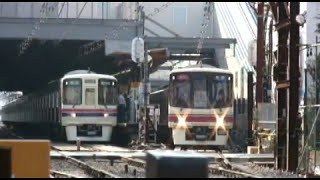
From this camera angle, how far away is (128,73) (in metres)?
36.3

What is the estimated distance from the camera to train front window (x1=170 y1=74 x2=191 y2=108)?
2636 cm

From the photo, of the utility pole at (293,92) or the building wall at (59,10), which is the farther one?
the building wall at (59,10)

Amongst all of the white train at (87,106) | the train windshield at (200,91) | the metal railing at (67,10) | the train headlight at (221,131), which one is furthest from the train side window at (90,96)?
the metal railing at (67,10)

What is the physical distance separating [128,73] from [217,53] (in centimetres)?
1728

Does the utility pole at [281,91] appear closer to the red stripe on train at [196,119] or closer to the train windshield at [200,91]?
the red stripe on train at [196,119]

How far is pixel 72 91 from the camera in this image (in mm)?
31875

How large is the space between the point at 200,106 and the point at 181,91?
3.13 ft

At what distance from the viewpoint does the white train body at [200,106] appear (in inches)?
1030

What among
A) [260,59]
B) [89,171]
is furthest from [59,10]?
[89,171]

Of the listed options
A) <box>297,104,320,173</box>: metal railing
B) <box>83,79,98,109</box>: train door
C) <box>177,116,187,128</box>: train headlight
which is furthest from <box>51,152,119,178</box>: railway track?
<box>83,79,98,109</box>: train door

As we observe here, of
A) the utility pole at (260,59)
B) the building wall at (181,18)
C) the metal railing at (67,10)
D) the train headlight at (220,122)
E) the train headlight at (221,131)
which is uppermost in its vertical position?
the building wall at (181,18)

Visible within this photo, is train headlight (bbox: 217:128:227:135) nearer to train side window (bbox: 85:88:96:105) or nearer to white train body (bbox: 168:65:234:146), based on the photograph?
white train body (bbox: 168:65:234:146)

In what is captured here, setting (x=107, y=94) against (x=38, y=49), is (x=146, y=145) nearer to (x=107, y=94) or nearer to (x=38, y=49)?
(x=107, y=94)

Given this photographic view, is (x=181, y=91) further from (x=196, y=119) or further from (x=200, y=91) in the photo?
(x=196, y=119)
